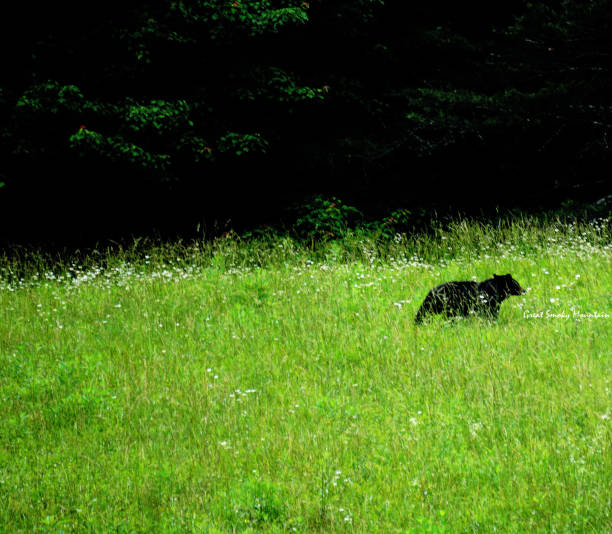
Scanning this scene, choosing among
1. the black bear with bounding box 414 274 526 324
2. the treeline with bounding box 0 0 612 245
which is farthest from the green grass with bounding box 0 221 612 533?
the treeline with bounding box 0 0 612 245

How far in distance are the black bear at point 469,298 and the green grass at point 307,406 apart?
0.70 feet

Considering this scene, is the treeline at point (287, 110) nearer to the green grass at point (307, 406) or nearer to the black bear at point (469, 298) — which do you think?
the green grass at point (307, 406)

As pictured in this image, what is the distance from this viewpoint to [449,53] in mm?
16703

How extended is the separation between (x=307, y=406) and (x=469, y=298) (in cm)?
285

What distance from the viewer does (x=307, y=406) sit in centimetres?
540

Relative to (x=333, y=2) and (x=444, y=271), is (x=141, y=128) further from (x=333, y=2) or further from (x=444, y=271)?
(x=444, y=271)

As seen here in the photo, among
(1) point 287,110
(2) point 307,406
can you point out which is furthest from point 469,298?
(1) point 287,110


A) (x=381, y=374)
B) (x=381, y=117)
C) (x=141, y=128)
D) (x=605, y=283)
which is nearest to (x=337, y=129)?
(x=381, y=117)

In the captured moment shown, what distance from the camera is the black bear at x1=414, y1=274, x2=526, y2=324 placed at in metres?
7.25

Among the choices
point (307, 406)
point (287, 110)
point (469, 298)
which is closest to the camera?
point (307, 406)

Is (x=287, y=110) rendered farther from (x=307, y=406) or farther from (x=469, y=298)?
(x=307, y=406)

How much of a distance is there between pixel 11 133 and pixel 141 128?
8.21 ft

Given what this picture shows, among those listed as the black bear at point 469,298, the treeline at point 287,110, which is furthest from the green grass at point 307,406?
the treeline at point 287,110

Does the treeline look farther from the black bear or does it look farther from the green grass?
the black bear
